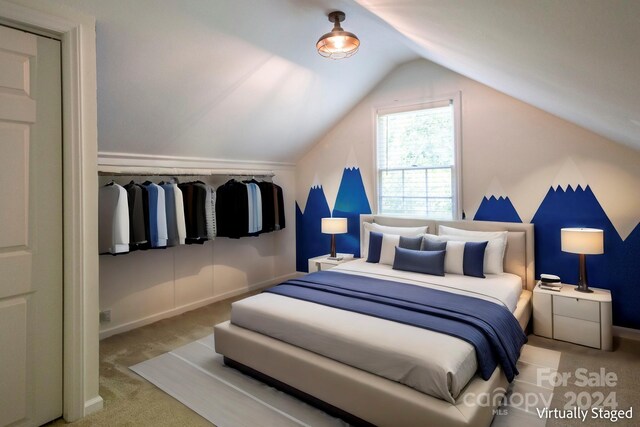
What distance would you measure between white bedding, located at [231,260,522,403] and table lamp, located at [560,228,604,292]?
2.11 ft

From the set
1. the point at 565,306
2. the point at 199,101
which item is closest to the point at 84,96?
the point at 199,101

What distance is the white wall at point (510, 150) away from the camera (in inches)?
128

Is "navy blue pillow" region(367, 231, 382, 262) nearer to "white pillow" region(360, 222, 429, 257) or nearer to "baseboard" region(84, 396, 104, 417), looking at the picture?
"white pillow" region(360, 222, 429, 257)

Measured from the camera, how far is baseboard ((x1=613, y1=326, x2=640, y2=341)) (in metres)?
3.19

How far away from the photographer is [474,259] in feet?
11.1

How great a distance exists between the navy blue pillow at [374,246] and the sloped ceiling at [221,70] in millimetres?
1708

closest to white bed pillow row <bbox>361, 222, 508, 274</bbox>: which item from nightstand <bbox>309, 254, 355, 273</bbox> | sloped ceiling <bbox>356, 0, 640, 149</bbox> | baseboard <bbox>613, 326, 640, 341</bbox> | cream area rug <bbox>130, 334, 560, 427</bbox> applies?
nightstand <bbox>309, 254, 355, 273</bbox>

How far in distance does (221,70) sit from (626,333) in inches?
170

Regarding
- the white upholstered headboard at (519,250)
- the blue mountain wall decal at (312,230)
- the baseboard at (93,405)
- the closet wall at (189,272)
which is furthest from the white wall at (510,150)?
the baseboard at (93,405)

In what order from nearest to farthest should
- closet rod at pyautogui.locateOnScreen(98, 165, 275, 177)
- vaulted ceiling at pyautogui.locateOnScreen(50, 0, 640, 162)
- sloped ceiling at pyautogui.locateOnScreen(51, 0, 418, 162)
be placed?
vaulted ceiling at pyautogui.locateOnScreen(50, 0, 640, 162) < sloped ceiling at pyautogui.locateOnScreen(51, 0, 418, 162) < closet rod at pyautogui.locateOnScreen(98, 165, 275, 177)

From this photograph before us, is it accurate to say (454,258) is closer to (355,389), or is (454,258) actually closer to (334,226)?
(334,226)

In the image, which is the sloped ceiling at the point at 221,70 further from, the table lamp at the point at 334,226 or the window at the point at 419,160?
the table lamp at the point at 334,226

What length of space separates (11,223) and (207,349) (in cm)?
176

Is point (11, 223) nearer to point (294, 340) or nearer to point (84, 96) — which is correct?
point (84, 96)
